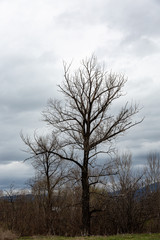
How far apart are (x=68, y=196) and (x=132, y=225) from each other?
12.1m

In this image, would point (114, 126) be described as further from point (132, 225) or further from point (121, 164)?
point (121, 164)

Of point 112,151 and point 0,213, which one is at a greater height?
point 112,151

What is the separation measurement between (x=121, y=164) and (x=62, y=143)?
16.8m

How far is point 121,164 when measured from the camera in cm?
3481

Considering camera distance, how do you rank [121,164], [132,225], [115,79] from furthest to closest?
[121,164], [132,225], [115,79]

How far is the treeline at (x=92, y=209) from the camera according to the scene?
24.7m

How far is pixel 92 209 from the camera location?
26.0 m

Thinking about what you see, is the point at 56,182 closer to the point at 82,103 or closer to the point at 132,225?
the point at 132,225

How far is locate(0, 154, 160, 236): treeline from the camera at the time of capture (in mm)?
24672

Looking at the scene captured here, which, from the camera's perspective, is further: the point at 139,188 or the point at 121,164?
the point at 121,164

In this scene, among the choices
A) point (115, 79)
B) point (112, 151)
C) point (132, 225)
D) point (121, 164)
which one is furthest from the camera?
point (121, 164)

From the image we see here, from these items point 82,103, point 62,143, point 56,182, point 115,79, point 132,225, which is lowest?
point 132,225

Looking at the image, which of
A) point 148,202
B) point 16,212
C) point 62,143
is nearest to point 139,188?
point 148,202

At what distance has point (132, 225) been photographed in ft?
80.4
